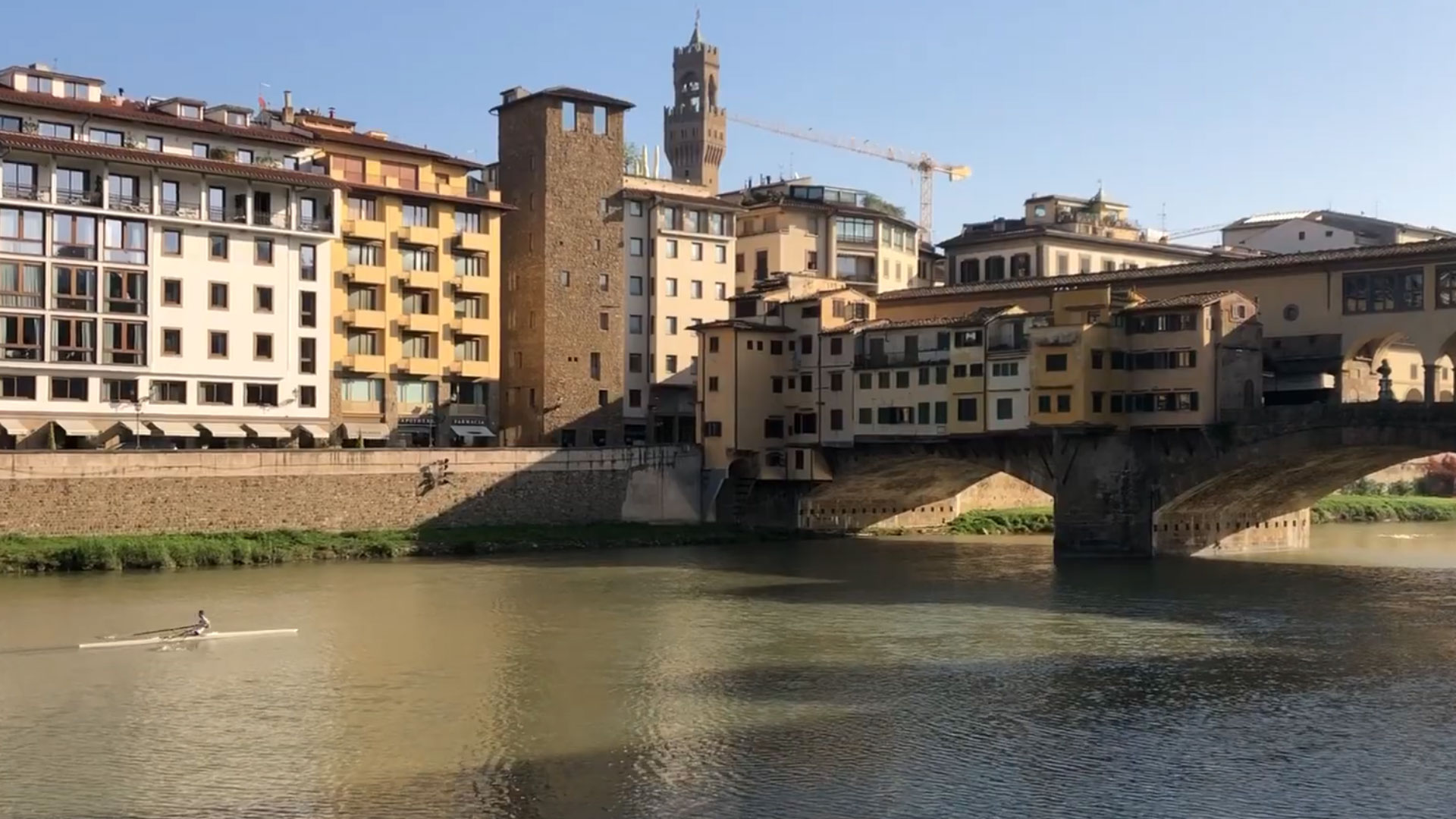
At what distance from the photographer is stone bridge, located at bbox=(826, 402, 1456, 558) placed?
48219mm

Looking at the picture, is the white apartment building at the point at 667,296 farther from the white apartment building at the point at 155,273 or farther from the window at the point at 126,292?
the window at the point at 126,292

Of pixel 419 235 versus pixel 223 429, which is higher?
pixel 419 235

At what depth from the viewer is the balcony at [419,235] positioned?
63.5m

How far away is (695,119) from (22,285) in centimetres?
8647

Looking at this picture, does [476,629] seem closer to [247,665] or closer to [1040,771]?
[247,665]

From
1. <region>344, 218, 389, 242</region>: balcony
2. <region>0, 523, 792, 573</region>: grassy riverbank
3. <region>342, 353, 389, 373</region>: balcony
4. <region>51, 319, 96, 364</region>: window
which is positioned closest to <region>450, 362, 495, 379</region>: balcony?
<region>342, 353, 389, 373</region>: balcony

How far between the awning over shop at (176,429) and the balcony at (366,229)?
34.1 feet

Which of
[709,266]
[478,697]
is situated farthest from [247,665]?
[709,266]

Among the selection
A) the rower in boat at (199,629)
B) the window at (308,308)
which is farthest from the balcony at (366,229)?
the rower in boat at (199,629)

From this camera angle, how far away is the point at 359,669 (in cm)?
3134

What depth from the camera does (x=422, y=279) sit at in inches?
2522

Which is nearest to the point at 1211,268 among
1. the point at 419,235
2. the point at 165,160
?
the point at 419,235

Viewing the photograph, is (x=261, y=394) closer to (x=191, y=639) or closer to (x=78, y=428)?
(x=78, y=428)

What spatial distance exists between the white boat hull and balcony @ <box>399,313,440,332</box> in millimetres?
29050
